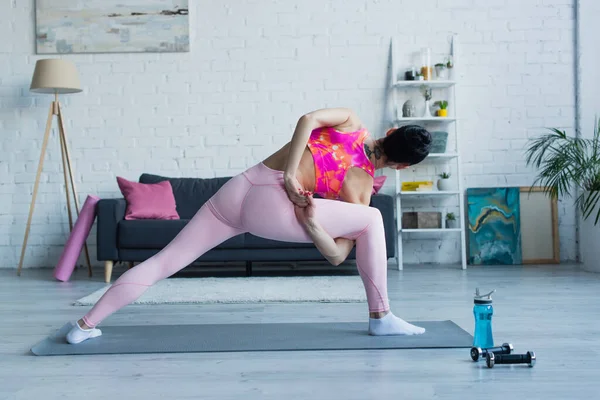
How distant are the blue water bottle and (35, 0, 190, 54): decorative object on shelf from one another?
4160mm

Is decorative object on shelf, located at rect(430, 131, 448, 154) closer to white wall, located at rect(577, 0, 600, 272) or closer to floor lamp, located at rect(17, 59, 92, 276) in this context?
white wall, located at rect(577, 0, 600, 272)

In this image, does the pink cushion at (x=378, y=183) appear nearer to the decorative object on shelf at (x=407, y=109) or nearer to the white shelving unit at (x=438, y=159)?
the white shelving unit at (x=438, y=159)

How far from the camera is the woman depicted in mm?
2346

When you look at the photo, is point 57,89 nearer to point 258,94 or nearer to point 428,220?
point 258,94

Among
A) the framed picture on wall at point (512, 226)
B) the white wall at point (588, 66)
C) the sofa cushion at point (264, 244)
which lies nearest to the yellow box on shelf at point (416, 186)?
the framed picture on wall at point (512, 226)

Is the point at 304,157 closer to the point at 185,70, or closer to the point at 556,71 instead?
the point at 185,70

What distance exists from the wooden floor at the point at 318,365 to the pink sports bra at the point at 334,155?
2.09ft

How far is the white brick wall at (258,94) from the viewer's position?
575 cm

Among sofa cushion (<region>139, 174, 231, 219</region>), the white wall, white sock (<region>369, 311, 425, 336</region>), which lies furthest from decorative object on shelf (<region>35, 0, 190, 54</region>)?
white sock (<region>369, 311, 425, 336</region>)

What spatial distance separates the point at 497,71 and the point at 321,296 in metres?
3.04

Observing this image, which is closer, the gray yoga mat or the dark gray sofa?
the gray yoga mat

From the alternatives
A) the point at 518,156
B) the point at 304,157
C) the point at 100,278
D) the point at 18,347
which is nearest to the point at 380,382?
the point at 304,157

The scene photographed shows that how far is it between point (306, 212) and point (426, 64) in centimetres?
358

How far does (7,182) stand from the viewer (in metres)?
5.79
